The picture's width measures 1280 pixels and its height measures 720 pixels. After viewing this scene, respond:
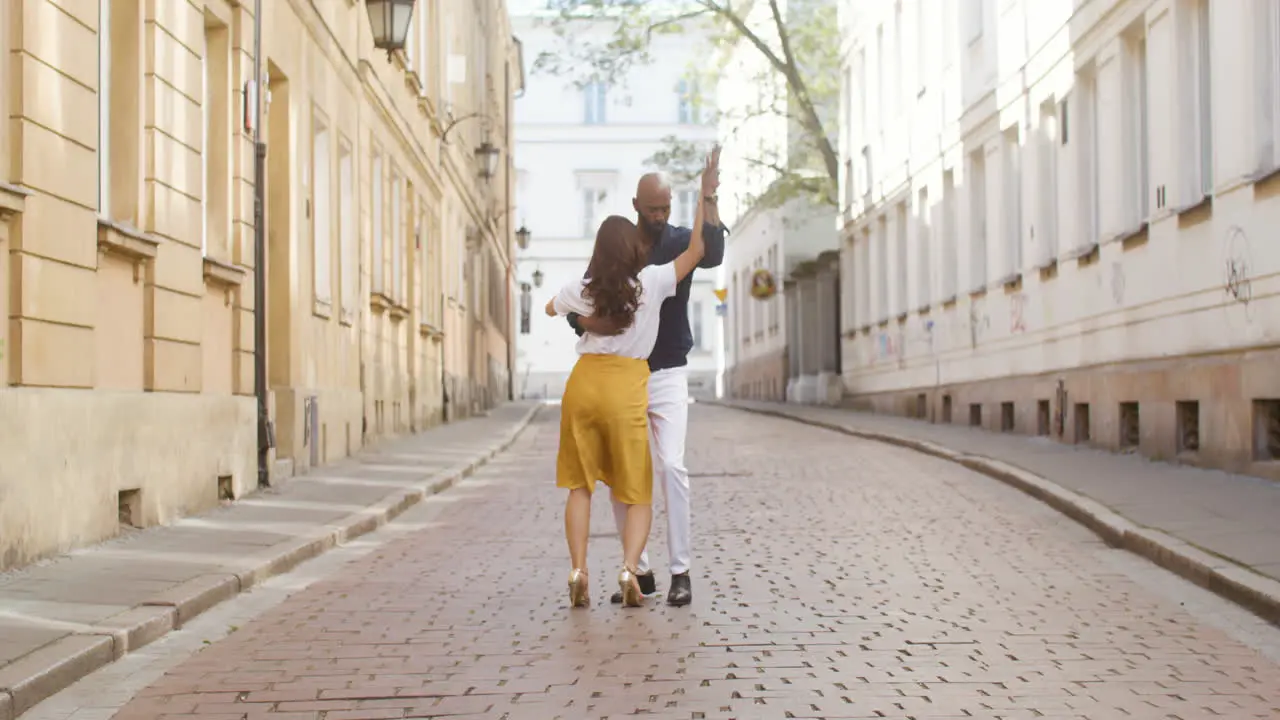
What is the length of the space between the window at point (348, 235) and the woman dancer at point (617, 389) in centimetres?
1144

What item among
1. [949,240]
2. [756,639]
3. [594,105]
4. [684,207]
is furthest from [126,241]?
[594,105]

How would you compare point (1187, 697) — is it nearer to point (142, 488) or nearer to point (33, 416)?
point (33, 416)

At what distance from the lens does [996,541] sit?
10.9m

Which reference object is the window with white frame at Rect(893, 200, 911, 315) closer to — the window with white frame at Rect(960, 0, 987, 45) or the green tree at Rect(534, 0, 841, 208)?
the green tree at Rect(534, 0, 841, 208)

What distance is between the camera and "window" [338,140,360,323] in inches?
766

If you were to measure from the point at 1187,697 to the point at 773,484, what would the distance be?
9630 mm

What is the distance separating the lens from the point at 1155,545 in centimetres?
983

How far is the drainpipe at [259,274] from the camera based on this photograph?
14531 mm

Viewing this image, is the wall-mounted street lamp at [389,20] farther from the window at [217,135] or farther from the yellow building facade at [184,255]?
the window at [217,135]

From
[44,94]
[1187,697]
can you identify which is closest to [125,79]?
[44,94]

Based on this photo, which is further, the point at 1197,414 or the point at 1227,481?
the point at 1197,414

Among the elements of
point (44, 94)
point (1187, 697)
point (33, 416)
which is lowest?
point (1187, 697)

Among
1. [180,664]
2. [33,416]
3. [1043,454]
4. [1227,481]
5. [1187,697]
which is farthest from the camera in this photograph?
[1043,454]

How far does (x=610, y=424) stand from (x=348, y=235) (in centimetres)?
1243
